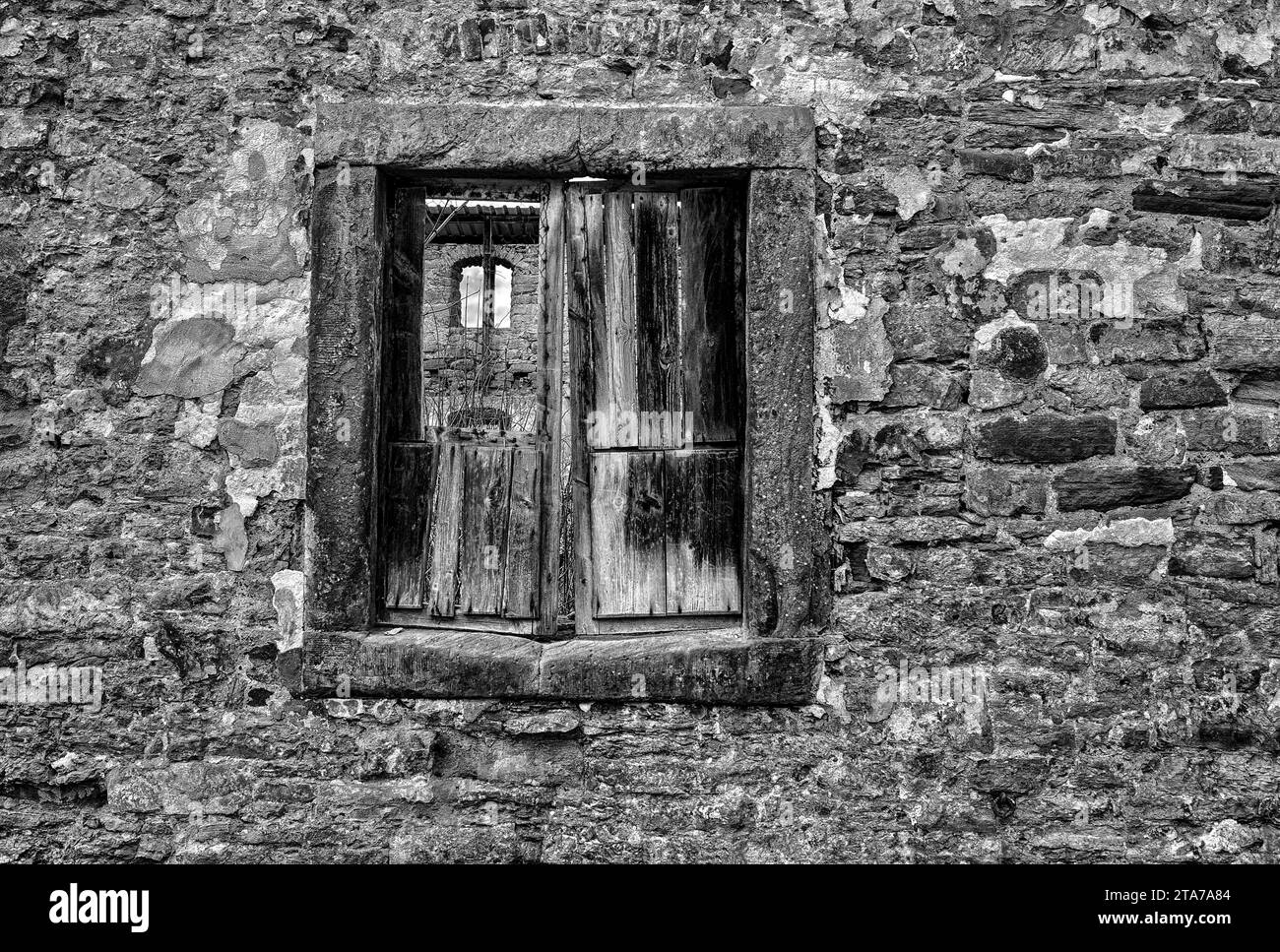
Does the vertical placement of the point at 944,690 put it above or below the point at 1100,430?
below

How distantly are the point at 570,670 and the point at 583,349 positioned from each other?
1.08m

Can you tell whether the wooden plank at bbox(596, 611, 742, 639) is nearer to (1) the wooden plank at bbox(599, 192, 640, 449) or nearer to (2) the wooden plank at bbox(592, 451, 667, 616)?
(2) the wooden plank at bbox(592, 451, 667, 616)

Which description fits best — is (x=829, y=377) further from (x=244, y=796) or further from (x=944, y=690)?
(x=244, y=796)

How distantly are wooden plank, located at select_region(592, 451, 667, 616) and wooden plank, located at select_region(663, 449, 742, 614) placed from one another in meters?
0.04

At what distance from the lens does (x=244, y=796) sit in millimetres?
2814

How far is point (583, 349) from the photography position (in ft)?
9.70

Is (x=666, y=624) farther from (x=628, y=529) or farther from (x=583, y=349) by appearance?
(x=583, y=349)

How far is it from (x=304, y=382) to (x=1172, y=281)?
2.88m

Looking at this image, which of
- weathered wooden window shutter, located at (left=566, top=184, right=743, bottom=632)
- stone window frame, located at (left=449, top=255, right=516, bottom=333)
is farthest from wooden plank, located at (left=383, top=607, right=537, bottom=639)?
stone window frame, located at (left=449, top=255, right=516, bottom=333)

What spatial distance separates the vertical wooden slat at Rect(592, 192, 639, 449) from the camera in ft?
9.70

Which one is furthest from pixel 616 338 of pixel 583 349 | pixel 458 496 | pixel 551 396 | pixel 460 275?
pixel 460 275

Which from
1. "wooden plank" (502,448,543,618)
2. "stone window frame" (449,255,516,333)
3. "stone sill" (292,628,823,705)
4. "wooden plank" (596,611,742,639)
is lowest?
"stone sill" (292,628,823,705)

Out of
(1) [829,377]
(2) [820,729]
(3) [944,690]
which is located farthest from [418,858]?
(1) [829,377]

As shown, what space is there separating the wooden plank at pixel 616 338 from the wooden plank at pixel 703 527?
224mm
